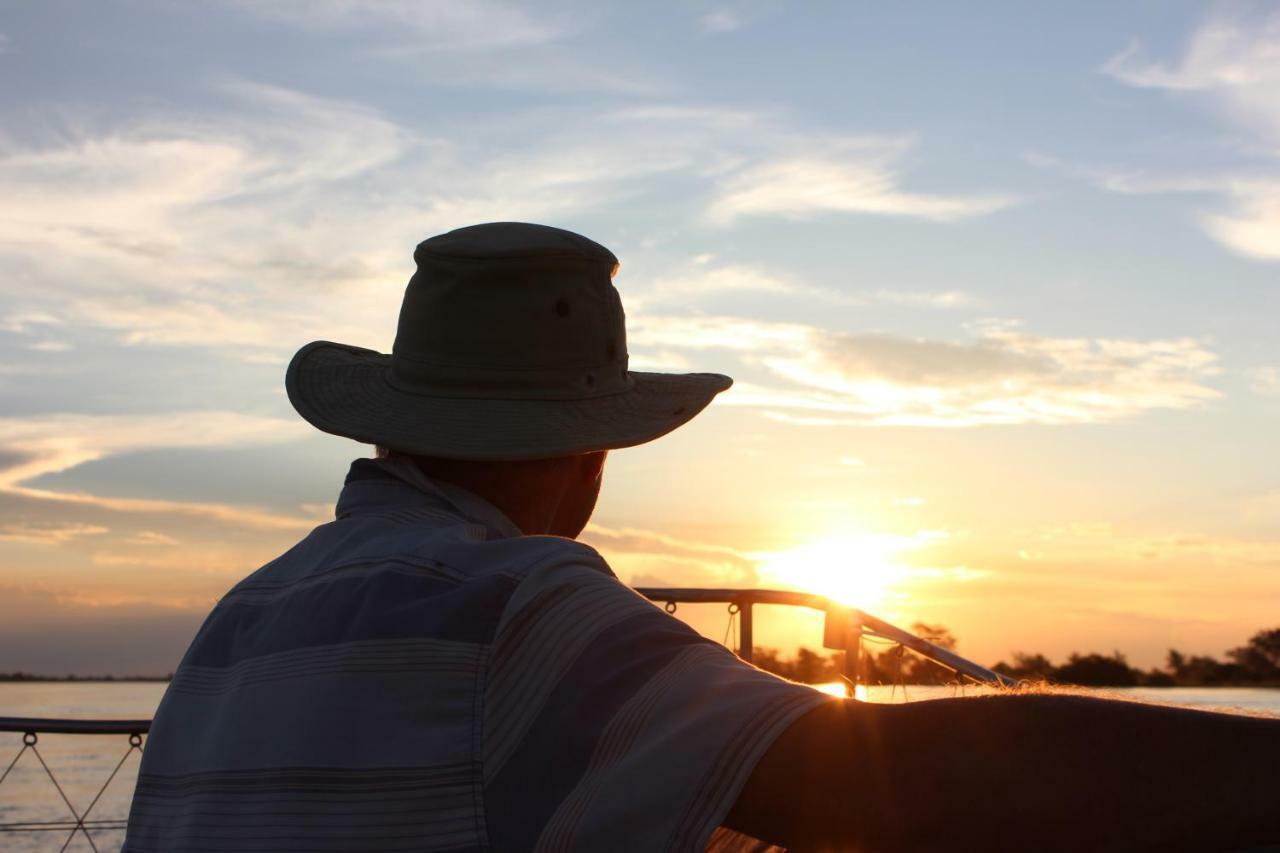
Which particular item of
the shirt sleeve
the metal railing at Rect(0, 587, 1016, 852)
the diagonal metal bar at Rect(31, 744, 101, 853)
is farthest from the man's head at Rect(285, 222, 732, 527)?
the diagonal metal bar at Rect(31, 744, 101, 853)

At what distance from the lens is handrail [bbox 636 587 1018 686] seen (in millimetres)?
4340

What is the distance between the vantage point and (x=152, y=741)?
1.44 metres

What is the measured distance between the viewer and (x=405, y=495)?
5.04ft

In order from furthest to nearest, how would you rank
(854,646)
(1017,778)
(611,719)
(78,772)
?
1. (78,772)
2. (854,646)
3. (611,719)
4. (1017,778)

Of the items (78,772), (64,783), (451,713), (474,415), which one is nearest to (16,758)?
(474,415)

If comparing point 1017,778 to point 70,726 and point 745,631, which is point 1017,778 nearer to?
point 745,631

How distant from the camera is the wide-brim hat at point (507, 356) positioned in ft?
5.42

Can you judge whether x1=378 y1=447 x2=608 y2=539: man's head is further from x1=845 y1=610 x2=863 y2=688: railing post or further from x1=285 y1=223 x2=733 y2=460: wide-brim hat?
x1=845 y1=610 x2=863 y2=688: railing post

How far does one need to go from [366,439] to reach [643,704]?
0.74 metres

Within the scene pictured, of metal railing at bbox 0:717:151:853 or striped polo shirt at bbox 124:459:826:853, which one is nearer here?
striped polo shirt at bbox 124:459:826:853

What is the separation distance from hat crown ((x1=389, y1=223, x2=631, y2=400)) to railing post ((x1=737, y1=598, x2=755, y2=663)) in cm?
272

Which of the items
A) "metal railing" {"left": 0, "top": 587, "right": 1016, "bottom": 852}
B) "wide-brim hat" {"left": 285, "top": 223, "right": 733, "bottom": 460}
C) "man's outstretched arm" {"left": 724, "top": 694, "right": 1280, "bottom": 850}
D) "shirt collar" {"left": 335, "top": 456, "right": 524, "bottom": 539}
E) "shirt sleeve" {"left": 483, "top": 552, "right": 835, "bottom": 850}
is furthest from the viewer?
"metal railing" {"left": 0, "top": 587, "right": 1016, "bottom": 852}

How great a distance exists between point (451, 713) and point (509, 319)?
0.71m

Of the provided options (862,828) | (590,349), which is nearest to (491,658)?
(862,828)
